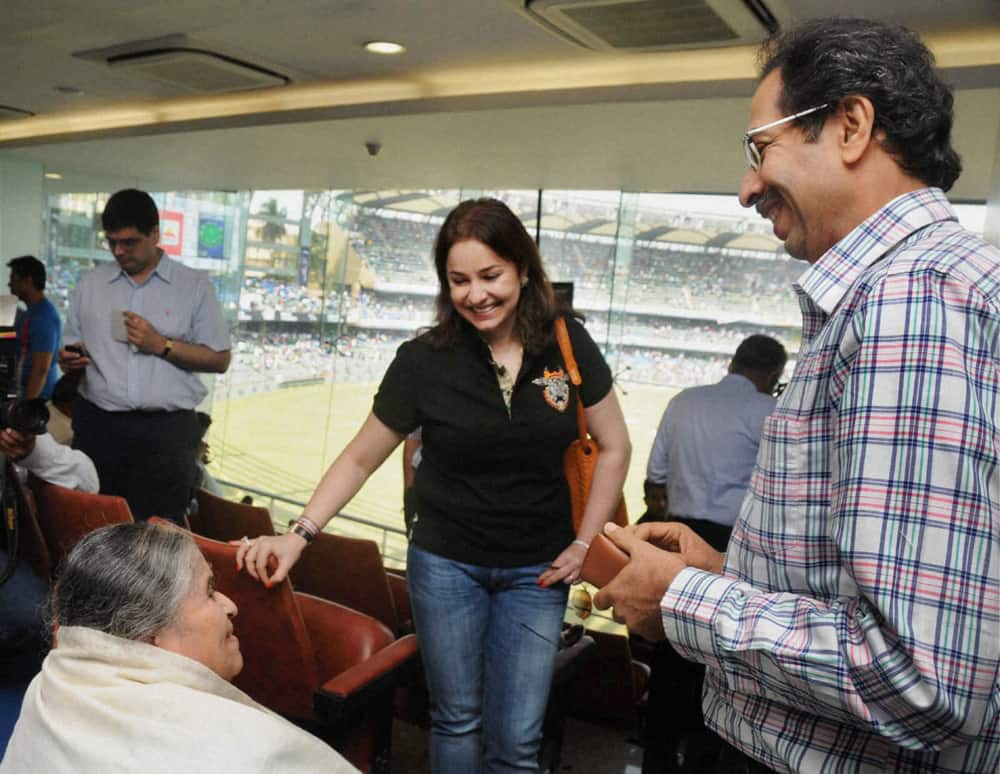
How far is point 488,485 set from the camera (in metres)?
1.90

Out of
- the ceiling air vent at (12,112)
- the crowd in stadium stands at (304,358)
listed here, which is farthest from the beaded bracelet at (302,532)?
the crowd in stadium stands at (304,358)

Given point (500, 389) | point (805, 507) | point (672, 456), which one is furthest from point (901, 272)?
point (672, 456)

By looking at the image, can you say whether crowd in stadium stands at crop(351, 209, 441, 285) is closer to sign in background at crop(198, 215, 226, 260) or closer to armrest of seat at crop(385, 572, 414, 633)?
sign in background at crop(198, 215, 226, 260)

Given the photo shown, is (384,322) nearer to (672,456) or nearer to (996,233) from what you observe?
(672,456)

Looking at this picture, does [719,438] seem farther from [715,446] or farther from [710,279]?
[710,279]

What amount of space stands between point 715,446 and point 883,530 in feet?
9.31

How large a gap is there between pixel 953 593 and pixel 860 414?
0.56ft

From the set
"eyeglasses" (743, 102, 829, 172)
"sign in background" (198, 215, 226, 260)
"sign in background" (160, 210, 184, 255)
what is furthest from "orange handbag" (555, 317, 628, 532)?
"sign in background" (160, 210, 184, 255)

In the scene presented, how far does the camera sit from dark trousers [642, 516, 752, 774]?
2766mm

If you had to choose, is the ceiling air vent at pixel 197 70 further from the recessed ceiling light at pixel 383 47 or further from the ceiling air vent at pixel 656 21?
the ceiling air vent at pixel 656 21

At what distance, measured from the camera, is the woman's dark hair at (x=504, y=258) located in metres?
1.91

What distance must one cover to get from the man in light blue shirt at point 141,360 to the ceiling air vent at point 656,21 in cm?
171

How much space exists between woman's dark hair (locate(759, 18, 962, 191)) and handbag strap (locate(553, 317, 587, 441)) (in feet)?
3.50

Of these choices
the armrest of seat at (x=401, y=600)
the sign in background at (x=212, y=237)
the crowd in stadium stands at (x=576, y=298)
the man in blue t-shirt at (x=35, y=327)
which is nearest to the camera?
the armrest of seat at (x=401, y=600)
